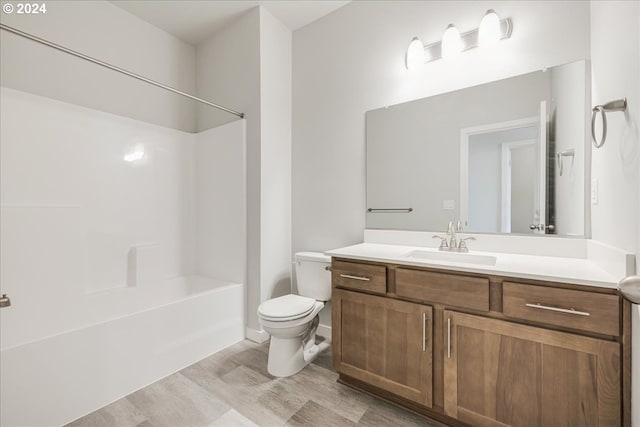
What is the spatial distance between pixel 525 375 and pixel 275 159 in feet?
7.13

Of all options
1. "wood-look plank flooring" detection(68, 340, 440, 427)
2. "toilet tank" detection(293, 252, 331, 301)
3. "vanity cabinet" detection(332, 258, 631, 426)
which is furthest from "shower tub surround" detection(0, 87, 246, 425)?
"vanity cabinet" detection(332, 258, 631, 426)

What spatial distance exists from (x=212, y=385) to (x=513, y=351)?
1688 mm

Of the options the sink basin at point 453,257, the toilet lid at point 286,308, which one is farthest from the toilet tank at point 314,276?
the sink basin at point 453,257

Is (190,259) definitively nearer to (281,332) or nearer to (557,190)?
(281,332)

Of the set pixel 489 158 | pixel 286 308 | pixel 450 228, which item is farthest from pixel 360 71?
pixel 286 308

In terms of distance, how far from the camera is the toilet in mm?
1843

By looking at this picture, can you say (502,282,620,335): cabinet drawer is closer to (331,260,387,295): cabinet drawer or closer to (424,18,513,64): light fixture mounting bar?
(331,260,387,295): cabinet drawer

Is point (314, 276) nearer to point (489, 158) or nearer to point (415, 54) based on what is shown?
point (489, 158)

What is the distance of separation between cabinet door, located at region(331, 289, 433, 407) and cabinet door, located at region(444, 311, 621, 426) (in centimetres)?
11

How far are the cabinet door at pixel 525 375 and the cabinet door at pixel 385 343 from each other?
4.4 inches

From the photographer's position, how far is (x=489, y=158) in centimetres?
174

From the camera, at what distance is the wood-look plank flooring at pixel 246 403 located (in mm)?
1483

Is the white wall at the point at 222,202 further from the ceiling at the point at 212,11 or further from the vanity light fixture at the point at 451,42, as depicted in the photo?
the vanity light fixture at the point at 451,42

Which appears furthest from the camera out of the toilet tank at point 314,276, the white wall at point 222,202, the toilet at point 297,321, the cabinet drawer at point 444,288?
the white wall at point 222,202
